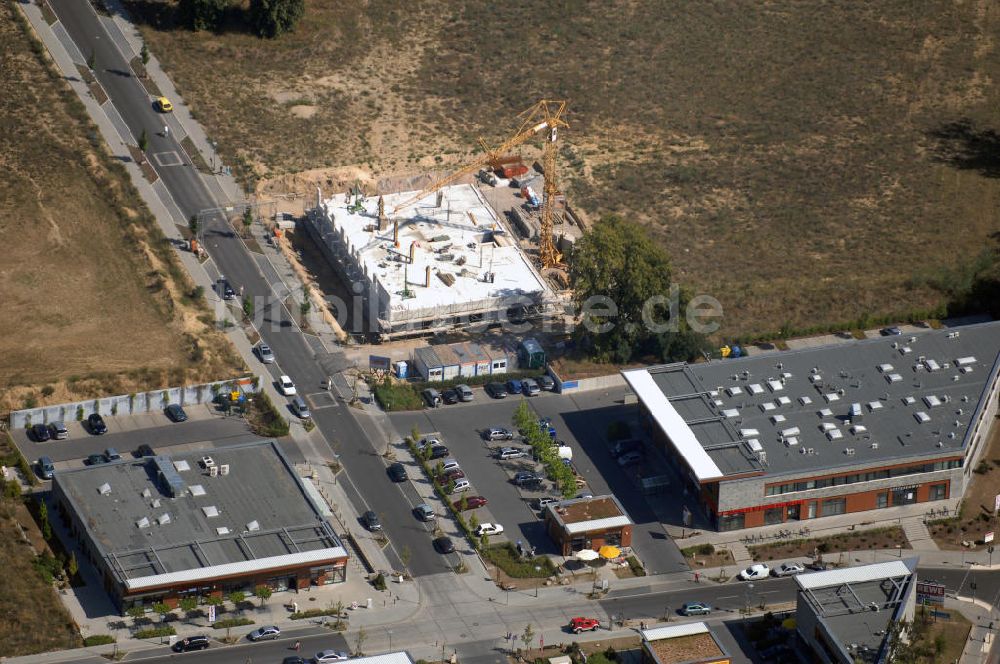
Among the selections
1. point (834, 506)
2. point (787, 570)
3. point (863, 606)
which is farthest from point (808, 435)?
point (863, 606)

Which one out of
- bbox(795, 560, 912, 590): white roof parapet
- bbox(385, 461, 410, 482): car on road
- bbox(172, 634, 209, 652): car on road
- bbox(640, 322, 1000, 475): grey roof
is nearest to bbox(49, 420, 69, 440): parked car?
bbox(385, 461, 410, 482): car on road

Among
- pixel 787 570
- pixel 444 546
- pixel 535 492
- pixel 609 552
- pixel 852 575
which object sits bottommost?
pixel 444 546

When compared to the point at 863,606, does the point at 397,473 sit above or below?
below

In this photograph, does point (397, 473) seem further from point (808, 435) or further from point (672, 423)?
point (808, 435)

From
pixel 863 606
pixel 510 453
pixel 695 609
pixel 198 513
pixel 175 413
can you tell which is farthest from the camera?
pixel 175 413

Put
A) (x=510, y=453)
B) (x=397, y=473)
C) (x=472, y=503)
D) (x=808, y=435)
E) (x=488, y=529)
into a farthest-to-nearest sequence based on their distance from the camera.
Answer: (x=510, y=453)
(x=808, y=435)
(x=397, y=473)
(x=472, y=503)
(x=488, y=529)

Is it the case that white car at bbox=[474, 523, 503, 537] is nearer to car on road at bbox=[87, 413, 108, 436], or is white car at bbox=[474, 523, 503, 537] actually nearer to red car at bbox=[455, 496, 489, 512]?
red car at bbox=[455, 496, 489, 512]

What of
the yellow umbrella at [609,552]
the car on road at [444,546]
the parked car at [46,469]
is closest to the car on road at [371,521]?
the car on road at [444,546]

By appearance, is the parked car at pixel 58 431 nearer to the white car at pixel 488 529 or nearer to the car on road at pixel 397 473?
the car on road at pixel 397 473

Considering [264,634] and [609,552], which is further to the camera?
[609,552]
